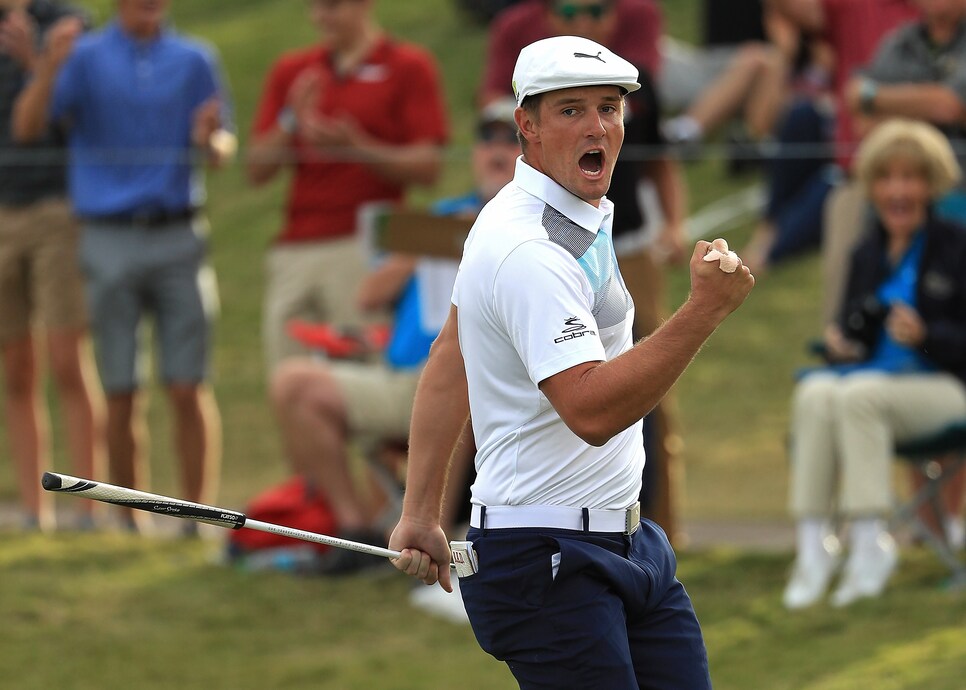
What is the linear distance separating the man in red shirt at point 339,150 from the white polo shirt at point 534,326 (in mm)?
4694

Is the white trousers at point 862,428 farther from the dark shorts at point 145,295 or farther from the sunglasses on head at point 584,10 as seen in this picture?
the dark shorts at point 145,295

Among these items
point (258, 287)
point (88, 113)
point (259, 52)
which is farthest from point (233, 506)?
point (259, 52)

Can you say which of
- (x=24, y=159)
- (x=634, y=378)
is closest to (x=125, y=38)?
(x=24, y=159)

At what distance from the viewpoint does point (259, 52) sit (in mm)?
21344

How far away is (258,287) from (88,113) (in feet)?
21.5

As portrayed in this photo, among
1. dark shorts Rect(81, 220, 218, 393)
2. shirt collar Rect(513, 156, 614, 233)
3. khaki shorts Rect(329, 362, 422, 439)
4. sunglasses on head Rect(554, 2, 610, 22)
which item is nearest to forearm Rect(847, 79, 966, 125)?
sunglasses on head Rect(554, 2, 610, 22)

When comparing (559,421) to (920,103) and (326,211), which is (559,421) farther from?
(326,211)

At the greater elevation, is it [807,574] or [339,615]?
[807,574]

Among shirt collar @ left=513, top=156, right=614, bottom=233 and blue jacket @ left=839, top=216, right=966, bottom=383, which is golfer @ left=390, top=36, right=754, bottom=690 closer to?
shirt collar @ left=513, top=156, right=614, bottom=233

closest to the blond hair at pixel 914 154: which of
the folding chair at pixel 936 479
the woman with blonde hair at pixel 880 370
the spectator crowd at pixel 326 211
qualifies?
the woman with blonde hair at pixel 880 370

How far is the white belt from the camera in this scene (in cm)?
382

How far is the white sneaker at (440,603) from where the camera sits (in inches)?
288

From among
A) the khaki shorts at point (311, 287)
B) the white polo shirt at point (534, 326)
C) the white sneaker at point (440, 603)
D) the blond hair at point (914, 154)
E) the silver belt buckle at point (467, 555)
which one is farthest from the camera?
the khaki shorts at point (311, 287)

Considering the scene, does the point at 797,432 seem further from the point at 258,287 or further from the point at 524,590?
the point at 258,287
